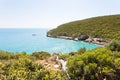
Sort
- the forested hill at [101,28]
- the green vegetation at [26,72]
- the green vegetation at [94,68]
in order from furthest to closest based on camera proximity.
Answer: the forested hill at [101,28], the green vegetation at [94,68], the green vegetation at [26,72]

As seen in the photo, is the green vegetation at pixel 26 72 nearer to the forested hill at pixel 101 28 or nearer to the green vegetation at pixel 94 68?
the green vegetation at pixel 94 68

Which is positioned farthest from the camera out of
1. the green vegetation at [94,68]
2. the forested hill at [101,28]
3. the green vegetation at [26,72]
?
the forested hill at [101,28]

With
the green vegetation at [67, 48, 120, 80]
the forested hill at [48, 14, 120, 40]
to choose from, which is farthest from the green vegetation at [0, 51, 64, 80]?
the forested hill at [48, 14, 120, 40]

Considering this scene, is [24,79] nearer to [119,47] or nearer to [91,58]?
[91,58]

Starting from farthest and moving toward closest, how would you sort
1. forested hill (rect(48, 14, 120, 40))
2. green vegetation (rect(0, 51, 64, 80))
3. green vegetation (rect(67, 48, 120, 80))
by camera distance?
forested hill (rect(48, 14, 120, 40)) → green vegetation (rect(67, 48, 120, 80)) → green vegetation (rect(0, 51, 64, 80))

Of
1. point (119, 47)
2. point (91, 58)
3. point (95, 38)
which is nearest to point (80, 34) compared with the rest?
point (95, 38)

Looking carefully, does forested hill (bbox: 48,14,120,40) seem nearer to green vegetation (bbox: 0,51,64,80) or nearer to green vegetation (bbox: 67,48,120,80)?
green vegetation (bbox: 67,48,120,80)

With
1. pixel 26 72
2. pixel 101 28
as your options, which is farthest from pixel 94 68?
pixel 101 28

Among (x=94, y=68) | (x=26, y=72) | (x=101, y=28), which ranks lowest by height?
(x=94, y=68)

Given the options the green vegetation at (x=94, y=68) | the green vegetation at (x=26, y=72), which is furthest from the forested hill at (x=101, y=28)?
the green vegetation at (x=26, y=72)

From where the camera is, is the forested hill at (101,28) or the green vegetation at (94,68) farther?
the forested hill at (101,28)

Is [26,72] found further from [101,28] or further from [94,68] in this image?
[101,28]

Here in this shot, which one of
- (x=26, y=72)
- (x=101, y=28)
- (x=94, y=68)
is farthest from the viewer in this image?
(x=101, y=28)

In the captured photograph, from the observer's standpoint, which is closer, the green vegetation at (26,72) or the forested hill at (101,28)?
the green vegetation at (26,72)
